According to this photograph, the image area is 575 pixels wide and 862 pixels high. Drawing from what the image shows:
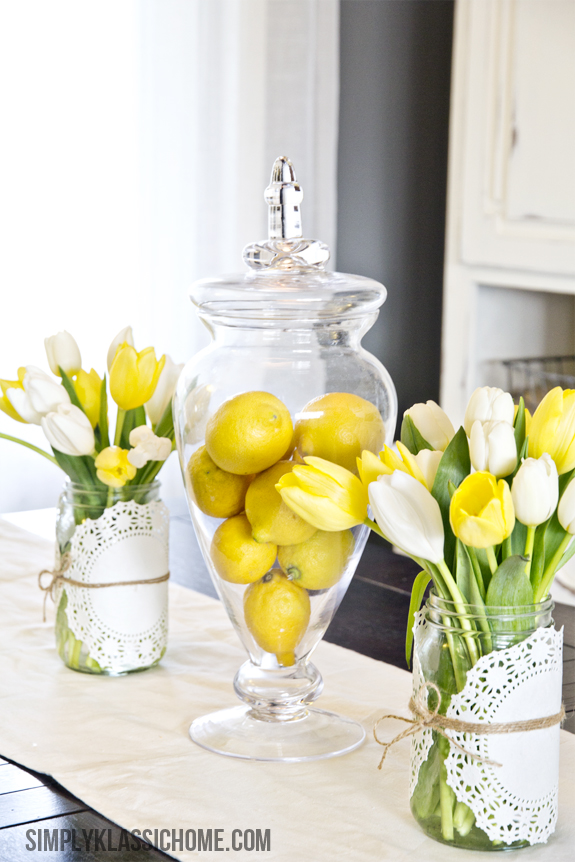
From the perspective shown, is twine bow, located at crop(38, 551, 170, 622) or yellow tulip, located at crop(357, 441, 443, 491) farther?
twine bow, located at crop(38, 551, 170, 622)

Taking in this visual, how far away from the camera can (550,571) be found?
601 mm

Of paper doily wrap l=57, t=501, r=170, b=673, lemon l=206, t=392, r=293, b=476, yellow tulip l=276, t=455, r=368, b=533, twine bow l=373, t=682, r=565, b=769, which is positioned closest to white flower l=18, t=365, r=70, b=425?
paper doily wrap l=57, t=501, r=170, b=673

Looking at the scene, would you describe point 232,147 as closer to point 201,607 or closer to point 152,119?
point 152,119

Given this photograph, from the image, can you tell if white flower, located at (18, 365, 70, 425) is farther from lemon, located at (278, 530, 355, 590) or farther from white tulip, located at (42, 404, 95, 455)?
lemon, located at (278, 530, 355, 590)

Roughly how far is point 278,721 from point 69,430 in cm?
29

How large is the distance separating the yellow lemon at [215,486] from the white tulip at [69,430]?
154 millimetres

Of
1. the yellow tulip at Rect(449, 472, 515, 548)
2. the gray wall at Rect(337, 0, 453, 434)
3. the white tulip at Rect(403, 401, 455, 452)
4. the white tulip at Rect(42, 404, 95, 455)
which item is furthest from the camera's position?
the gray wall at Rect(337, 0, 453, 434)

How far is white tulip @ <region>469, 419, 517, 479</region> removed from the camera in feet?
1.89

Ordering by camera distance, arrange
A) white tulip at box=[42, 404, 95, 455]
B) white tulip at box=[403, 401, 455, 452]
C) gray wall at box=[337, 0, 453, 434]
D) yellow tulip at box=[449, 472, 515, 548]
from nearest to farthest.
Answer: yellow tulip at box=[449, 472, 515, 548] < white tulip at box=[403, 401, 455, 452] < white tulip at box=[42, 404, 95, 455] < gray wall at box=[337, 0, 453, 434]

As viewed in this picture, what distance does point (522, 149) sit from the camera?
2.28 metres

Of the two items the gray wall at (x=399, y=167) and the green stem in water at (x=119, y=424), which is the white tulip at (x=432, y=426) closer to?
the green stem in water at (x=119, y=424)

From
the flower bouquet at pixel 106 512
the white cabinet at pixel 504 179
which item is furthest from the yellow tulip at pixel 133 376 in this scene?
the white cabinet at pixel 504 179

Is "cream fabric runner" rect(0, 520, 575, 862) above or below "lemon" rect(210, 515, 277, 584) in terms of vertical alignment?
below

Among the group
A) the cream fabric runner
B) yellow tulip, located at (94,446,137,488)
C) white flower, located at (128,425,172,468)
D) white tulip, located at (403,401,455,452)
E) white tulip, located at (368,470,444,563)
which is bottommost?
the cream fabric runner
